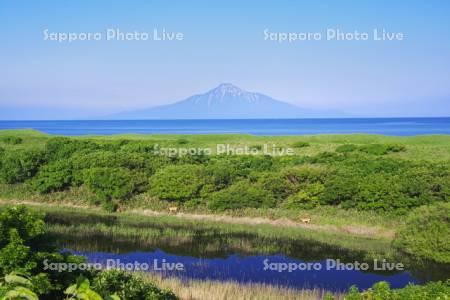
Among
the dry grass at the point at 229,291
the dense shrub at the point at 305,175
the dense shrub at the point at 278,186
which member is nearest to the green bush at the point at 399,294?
the dry grass at the point at 229,291

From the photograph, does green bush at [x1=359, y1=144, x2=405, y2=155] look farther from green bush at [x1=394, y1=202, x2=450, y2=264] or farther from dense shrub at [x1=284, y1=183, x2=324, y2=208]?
green bush at [x1=394, y1=202, x2=450, y2=264]

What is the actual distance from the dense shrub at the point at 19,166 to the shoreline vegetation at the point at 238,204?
0.26 feet

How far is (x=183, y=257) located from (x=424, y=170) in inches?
650

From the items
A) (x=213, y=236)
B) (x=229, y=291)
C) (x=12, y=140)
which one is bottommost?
(x=213, y=236)

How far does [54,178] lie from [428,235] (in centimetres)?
2335

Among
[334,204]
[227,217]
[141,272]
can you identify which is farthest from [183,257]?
[334,204]

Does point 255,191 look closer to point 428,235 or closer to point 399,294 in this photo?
point 428,235

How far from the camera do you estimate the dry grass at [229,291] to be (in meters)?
14.7

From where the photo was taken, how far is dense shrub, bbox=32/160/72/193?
106ft

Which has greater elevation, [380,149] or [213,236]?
[380,149]

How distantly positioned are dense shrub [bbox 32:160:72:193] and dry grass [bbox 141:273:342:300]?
1830 cm

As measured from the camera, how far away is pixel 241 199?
28.3 m

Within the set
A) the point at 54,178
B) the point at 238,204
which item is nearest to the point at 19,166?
the point at 54,178

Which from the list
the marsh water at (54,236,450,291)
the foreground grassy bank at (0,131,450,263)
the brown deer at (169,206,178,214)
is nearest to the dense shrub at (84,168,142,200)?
the foreground grassy bank at (0,131,450,263)
